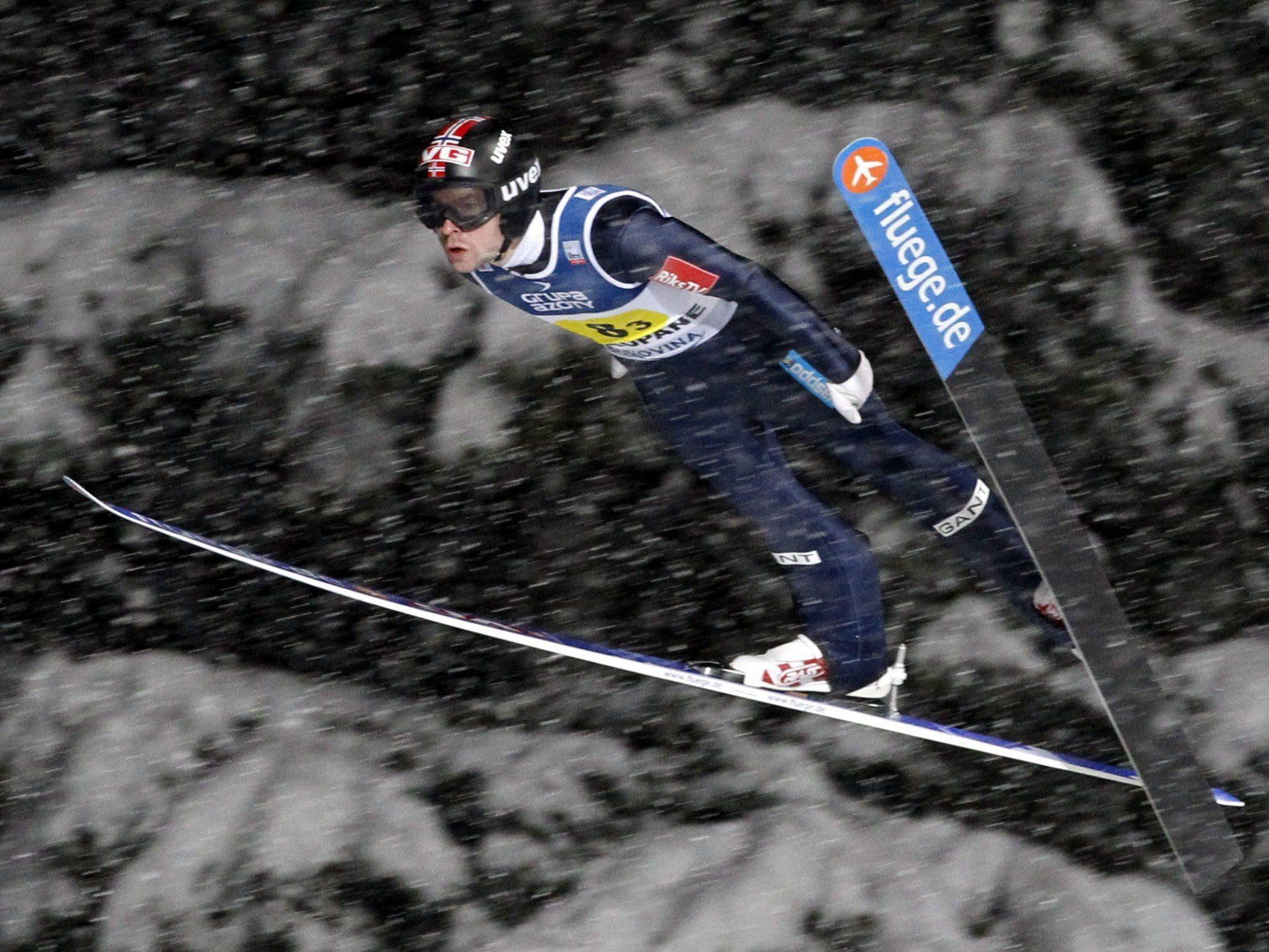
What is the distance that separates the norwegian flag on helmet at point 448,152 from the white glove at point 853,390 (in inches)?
38.0

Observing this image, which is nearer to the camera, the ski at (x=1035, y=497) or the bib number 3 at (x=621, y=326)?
the ski at (x=1035, y=497)

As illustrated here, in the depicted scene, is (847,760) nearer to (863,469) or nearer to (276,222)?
(863,469)

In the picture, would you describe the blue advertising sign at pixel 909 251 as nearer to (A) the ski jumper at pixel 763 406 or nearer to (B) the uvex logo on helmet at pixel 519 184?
(A) the ski jumper at pixel 763 406

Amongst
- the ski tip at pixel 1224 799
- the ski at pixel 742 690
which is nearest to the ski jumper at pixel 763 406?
the ski at pixel 742 690

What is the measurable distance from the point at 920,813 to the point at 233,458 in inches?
92.3

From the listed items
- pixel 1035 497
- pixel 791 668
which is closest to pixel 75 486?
pixel 791 668

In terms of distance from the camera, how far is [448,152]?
9.17ft

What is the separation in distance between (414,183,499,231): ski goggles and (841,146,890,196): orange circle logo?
0.77 m

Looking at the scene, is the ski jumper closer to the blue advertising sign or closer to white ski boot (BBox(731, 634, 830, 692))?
white ski boot (BBox(731, 634, 830, 692))

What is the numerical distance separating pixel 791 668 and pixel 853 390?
763 millimetres

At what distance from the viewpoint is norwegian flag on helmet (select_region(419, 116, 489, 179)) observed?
2.79 m

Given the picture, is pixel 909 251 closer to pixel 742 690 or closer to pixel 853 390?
pixel 853 390

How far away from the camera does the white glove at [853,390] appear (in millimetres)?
2971

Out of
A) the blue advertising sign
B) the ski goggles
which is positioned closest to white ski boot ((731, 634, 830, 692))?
the blue advertising sign
